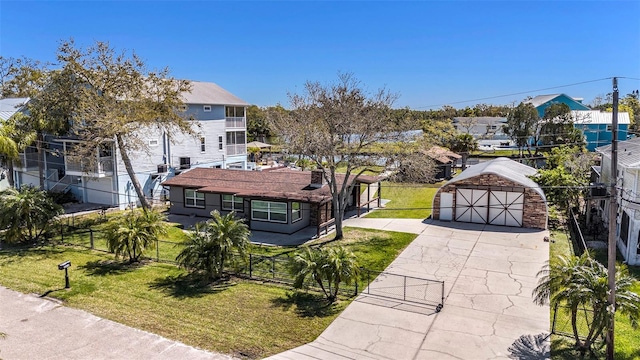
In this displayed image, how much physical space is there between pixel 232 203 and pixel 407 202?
1291cm

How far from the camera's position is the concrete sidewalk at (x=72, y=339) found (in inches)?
435

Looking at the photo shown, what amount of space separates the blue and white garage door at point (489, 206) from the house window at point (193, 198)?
15.6 meters

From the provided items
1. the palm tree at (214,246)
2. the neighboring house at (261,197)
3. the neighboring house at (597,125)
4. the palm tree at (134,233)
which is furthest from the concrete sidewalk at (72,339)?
the neighboring house at (597,125)

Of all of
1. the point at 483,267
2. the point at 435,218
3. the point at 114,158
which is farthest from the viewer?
the point at 114,158

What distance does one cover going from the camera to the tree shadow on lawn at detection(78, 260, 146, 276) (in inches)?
681

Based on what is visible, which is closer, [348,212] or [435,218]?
[435,218]

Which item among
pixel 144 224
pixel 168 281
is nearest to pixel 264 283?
pixel 168 281

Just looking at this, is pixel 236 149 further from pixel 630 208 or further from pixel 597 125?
pixel 597 125

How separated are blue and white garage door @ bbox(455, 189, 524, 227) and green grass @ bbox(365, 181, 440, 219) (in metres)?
2.36

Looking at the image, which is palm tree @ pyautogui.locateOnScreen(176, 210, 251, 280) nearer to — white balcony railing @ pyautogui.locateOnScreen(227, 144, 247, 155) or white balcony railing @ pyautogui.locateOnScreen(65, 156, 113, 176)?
white balcony railing @ pyautogui.locateOnScreen(65, 156, 113, 176)

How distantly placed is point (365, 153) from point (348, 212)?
7481mm

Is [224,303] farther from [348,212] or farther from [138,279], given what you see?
[348,212]

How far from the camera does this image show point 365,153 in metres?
21.7

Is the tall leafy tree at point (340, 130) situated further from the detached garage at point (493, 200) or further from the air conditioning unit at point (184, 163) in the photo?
the air conditioning unit at point (184, 163)
